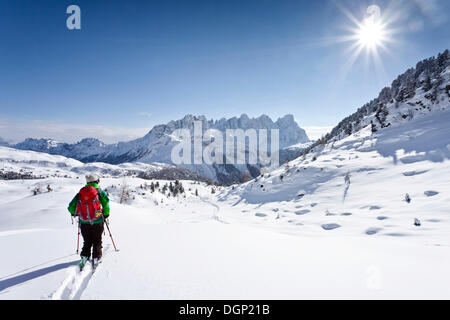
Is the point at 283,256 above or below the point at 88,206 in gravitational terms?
below

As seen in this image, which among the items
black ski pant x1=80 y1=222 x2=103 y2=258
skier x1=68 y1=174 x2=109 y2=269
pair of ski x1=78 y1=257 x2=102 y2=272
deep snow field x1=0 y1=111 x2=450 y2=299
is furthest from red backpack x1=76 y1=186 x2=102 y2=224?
deep snow field x1=0 y1=111 x2=450 y2=299

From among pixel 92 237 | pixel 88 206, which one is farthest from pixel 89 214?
pixel 92 237

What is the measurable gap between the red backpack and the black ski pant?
0.21 metres

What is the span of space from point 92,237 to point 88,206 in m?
0.89

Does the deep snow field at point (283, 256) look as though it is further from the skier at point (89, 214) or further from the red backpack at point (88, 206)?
the red backpack at point (88, 206)

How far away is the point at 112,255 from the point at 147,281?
7.87 ft

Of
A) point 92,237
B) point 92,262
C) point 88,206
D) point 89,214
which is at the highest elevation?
point 88,206

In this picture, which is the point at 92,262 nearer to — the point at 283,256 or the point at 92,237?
the point at 92,237

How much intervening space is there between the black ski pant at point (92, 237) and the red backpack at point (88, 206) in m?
0.21

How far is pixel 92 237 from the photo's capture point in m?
5.52

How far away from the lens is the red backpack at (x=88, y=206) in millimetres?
5516

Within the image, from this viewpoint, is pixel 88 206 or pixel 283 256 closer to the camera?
pixel 283 256

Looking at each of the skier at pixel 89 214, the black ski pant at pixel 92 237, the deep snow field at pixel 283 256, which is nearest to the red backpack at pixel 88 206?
the skier at pixel 89 214

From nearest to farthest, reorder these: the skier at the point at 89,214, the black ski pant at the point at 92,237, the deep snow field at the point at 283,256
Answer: the deep snow field at the point at 283,256
the black ski pant at the point at 92,237
the skier at the point at 89,214
